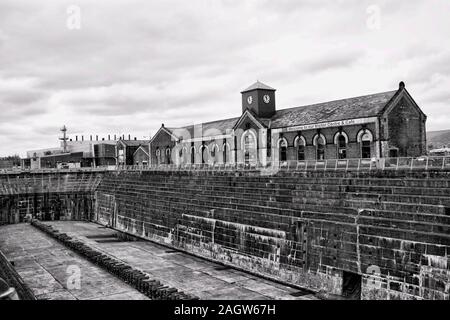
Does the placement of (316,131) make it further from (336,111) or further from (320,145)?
(336,111)

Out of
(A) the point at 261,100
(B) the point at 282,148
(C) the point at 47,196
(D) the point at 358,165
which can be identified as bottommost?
(C) the point at 47,196

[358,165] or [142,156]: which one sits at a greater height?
[142,156]

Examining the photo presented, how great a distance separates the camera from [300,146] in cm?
3578

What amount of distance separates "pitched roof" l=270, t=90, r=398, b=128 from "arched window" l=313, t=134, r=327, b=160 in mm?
1337

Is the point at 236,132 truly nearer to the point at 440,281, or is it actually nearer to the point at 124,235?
the point at 124,235

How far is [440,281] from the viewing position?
50.6 feet

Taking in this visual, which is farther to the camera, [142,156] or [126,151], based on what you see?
[126,151]

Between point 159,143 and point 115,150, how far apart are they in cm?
2313

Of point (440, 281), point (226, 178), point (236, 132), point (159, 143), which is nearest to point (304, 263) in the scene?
point (440, 281)

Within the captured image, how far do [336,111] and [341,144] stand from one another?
10.1ft

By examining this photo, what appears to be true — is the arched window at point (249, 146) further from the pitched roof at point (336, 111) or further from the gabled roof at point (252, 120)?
the pitched roof at point (336, 111)

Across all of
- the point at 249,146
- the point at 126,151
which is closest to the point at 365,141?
the point at 249,146

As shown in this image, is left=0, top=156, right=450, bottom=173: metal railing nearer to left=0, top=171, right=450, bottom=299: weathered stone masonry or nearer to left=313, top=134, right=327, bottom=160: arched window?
left=0, top=171, right=450, bottom=299: weathered stone masonry

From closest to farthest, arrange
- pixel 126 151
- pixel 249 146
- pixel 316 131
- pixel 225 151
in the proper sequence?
pixel 316 131 → pixel 249 146 → pixel 225 151 → pixel 126 151
